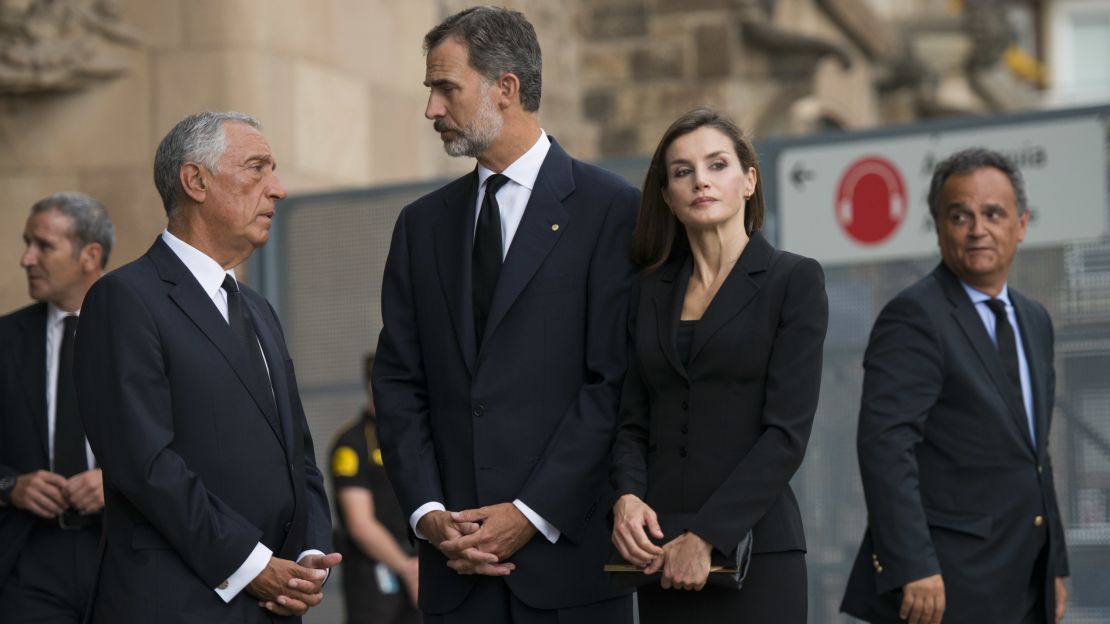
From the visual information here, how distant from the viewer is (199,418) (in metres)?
4.36

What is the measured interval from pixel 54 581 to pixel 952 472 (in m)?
2.69

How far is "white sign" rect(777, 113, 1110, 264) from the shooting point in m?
7.27

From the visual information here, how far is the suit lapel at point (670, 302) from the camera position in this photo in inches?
171

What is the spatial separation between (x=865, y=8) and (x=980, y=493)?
1171cm

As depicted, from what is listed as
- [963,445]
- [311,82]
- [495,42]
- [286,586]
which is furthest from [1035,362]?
[311,82]

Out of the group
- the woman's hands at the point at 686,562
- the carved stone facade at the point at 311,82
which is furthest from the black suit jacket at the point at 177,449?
the carved stone facade at the point at 311,82

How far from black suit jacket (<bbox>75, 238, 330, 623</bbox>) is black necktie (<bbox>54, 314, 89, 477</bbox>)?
52.1 inches

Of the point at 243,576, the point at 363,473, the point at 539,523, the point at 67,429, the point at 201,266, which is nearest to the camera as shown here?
the point at 243,576

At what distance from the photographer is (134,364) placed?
428 cm

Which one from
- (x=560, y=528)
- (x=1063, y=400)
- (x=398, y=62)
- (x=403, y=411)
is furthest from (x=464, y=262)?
(x=398, y=62)

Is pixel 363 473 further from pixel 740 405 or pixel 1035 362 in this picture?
pixel 740 405

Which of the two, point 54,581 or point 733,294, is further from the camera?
point 54,581

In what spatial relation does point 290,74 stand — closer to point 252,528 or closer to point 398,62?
point 398,62

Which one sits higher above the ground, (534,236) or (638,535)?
(534,236)
